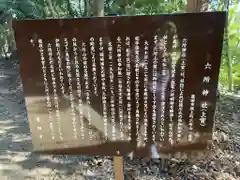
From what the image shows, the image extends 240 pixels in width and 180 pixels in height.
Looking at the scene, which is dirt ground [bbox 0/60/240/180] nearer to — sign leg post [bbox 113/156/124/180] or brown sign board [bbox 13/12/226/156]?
sign leg post [bbox 113/156/124/180]

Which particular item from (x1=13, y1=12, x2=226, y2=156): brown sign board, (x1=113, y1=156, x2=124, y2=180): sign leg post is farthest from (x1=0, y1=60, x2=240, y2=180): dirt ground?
(x1=13, y1=12, x2=226, y2=156): brown sign board

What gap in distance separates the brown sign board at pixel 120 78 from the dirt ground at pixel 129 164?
95cm

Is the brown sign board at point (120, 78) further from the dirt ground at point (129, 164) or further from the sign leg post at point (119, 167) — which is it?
the dirt ground at point (129, 164)

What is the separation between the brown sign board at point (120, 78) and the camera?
4.79 feet

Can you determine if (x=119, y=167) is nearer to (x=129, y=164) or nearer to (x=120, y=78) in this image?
(x=120, y=78)

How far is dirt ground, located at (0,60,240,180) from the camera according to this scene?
249 cm

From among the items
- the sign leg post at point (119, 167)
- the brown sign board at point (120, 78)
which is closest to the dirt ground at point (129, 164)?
the sign leg post at point (119, 167)

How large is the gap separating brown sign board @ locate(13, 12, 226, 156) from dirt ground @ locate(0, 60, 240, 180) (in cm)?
95

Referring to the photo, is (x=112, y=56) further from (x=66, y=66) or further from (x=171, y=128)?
(x=171, y=128)

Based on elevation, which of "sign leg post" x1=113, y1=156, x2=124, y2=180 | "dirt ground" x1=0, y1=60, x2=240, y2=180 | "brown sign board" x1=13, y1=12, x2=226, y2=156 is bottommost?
"dirt ground" x1=0, y1=60, x2=240, y2=180

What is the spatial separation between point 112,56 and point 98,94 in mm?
240

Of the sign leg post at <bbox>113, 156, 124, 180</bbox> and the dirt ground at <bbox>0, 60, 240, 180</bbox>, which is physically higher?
the sign leg post at <bbox>113, 156, 124, 180</bbox>

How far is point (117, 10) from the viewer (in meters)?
4.39

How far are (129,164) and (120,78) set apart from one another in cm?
136
